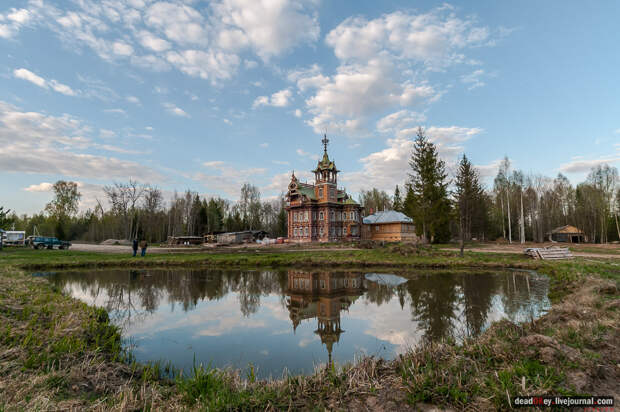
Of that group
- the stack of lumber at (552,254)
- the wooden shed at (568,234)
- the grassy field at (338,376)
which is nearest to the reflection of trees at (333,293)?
the grassy field at (338,376)

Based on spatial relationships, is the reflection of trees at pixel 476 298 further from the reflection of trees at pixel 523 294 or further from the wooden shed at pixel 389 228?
the wooden shed at pixel 389 228

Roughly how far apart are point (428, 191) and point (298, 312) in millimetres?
35329

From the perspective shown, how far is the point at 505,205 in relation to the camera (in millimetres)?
61969

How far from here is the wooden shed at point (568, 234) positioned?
5418cm

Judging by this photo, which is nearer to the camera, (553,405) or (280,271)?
(553,405)

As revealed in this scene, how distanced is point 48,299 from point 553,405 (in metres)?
12.8

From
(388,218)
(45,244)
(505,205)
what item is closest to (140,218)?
(45,244)

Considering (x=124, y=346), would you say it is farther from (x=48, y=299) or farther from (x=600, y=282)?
(x=600, y=282)

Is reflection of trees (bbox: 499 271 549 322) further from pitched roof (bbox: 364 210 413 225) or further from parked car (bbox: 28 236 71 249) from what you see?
parked car (bbox: 28 236 71 249)

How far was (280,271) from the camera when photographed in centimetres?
2183

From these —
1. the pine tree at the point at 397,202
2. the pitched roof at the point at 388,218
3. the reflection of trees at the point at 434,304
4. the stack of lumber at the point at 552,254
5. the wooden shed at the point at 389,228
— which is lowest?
the reflection of trees at the point at 434,304

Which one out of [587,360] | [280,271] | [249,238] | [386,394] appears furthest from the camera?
[249,238]

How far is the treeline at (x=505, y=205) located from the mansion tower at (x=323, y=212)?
10380 millimetres

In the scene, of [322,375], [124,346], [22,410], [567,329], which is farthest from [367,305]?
[22,410]
